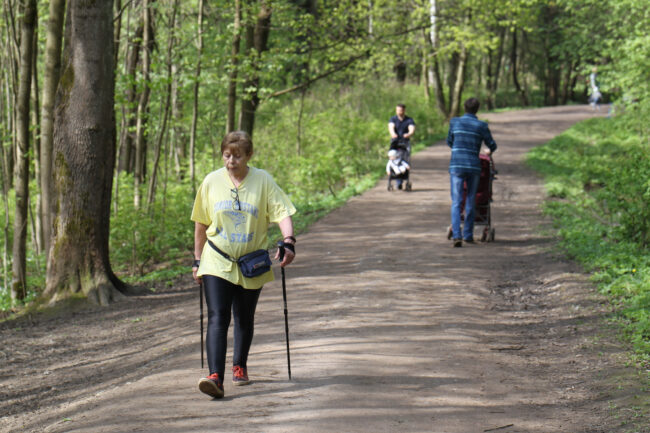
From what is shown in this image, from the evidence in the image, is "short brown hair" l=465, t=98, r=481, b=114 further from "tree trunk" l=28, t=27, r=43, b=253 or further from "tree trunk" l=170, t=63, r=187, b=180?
"tree trunk" l=28, t=27, r=43, b=253

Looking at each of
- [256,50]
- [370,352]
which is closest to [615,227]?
[370,352]

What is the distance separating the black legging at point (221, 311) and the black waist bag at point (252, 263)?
6.1 inches

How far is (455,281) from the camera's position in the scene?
10.3 metres

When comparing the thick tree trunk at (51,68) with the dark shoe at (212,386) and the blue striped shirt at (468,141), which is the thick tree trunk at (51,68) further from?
the dark shoe at (212,386)

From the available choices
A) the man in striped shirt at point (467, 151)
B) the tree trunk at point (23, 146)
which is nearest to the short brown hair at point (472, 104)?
the man in striped shirt at point (467, 151)

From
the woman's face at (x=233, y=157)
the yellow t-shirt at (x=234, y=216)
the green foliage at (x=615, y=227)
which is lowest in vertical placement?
the green foliage at (x=615, y=227)

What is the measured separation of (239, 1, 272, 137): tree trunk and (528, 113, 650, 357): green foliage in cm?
730

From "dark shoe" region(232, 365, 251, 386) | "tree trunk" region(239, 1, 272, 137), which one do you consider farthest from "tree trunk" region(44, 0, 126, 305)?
"tree trunk" region(239, 1, 272, 137)

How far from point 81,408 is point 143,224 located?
8.61m

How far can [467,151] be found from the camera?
39.4ft

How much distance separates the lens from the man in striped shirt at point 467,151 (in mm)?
11961

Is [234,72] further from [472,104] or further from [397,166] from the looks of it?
[472,104]

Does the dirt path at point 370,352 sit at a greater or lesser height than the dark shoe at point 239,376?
lesser

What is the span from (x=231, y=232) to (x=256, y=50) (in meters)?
13.6
